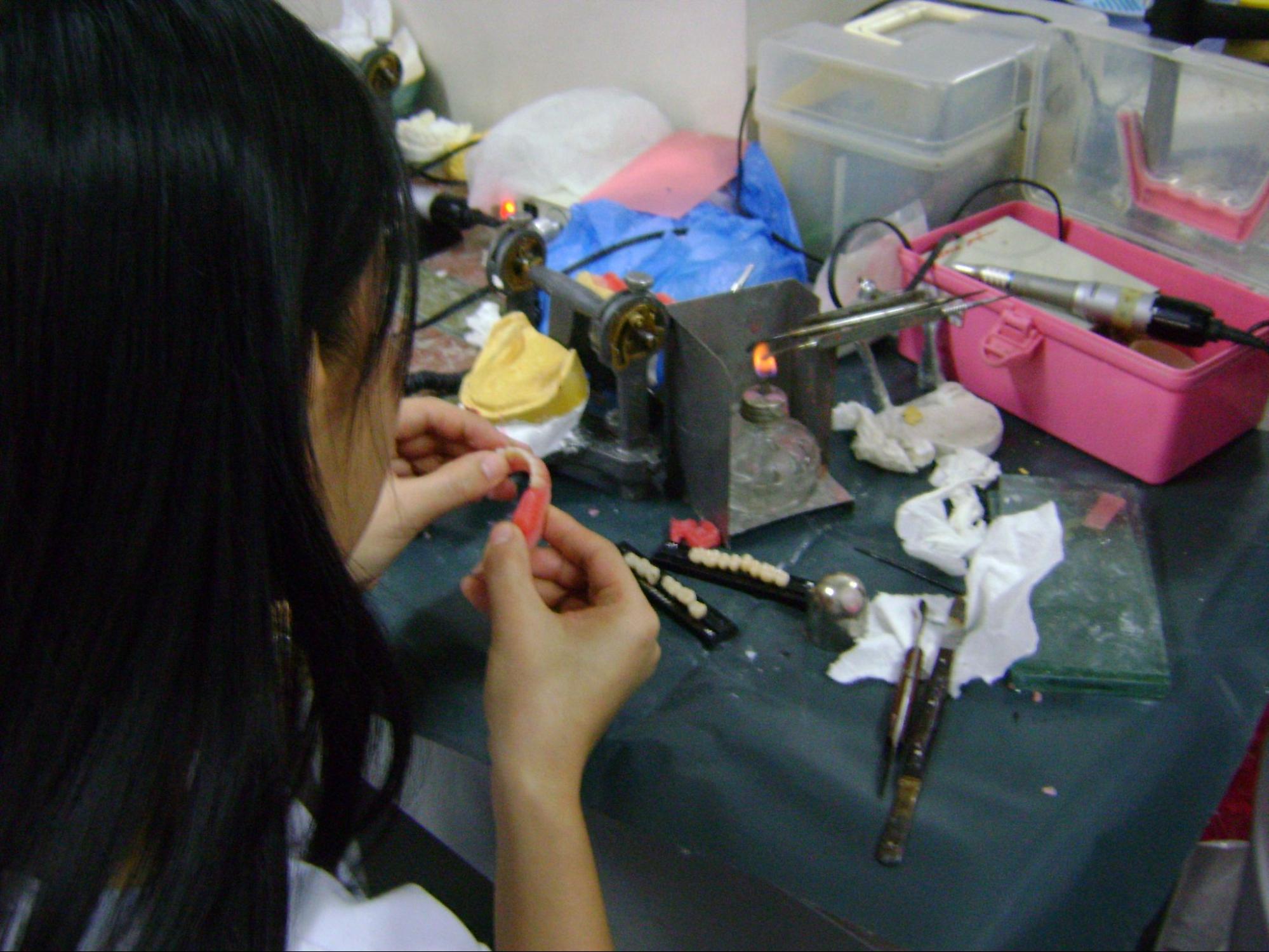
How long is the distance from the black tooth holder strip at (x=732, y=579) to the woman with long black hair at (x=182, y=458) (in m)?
0.26

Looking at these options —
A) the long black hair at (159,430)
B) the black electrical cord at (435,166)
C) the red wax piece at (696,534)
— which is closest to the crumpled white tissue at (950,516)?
the red wax piece at (696,534)

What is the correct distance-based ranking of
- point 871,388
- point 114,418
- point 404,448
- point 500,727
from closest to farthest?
1. point 114,418
2. point 500,727
3. point 404,448
4. point 871,388

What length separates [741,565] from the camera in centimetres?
80

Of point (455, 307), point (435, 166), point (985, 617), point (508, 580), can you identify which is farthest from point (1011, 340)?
point (435, 166)

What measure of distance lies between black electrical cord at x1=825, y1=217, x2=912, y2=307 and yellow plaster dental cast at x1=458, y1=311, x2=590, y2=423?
12.2 inches

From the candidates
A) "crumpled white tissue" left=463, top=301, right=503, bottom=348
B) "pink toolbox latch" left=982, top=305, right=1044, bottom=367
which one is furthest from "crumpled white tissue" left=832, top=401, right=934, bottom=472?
"crumpled white tissue" left=463, top=301, right=503, bottom=348

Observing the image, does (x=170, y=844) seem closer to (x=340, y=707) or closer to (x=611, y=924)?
(x=340, y=707)

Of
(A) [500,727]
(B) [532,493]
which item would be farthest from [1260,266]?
(A) [500,727]

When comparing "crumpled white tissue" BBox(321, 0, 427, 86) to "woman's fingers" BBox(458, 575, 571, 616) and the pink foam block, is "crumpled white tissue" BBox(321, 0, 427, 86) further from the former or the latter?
"woman's fingers" BBox(458, 575, 571, 616)

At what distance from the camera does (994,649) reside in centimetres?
70

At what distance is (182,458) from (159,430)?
0.02m

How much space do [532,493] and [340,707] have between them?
0.67 feet

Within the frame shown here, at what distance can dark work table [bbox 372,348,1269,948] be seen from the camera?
583 mm

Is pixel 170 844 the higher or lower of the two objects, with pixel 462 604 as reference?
higher
